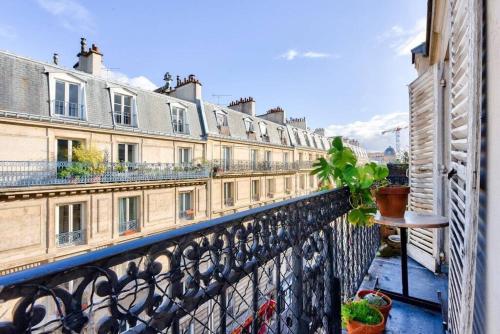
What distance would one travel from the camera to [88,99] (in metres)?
9.56

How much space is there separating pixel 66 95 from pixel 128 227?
18.6 ft

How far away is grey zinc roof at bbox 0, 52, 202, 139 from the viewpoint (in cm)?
783

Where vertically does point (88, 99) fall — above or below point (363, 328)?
above

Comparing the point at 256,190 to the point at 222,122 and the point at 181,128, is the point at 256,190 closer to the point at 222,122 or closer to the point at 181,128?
the point at 222,122

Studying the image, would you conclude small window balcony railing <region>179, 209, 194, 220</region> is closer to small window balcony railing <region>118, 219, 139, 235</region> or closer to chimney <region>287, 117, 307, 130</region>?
small window balcony railing <region>118, 219, 139, 235</region>

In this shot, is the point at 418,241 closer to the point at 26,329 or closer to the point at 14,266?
the point at 26,329

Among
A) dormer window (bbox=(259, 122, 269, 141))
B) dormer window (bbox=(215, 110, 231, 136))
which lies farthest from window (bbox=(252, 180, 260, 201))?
dormer window (bbox=(215, 110, 231, 136))

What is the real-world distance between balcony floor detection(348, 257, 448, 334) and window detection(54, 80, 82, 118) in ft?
Answer: 35.3

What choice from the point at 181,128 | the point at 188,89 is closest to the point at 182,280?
the point at 181,128

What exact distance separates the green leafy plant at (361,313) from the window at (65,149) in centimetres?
1044

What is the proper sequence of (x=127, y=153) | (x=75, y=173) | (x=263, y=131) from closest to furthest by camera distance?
1. (x=75, y=173)
2. (x=127, y=153)
3. (x=263, y=131)

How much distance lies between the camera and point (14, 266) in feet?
24.1

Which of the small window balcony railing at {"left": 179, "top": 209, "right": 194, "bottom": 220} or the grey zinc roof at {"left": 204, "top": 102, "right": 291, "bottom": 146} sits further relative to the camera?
the grey zinc roof at {"left": 204, "top": 102, "right": 291, "bottom": 146}

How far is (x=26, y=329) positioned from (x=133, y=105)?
11.9 metres
